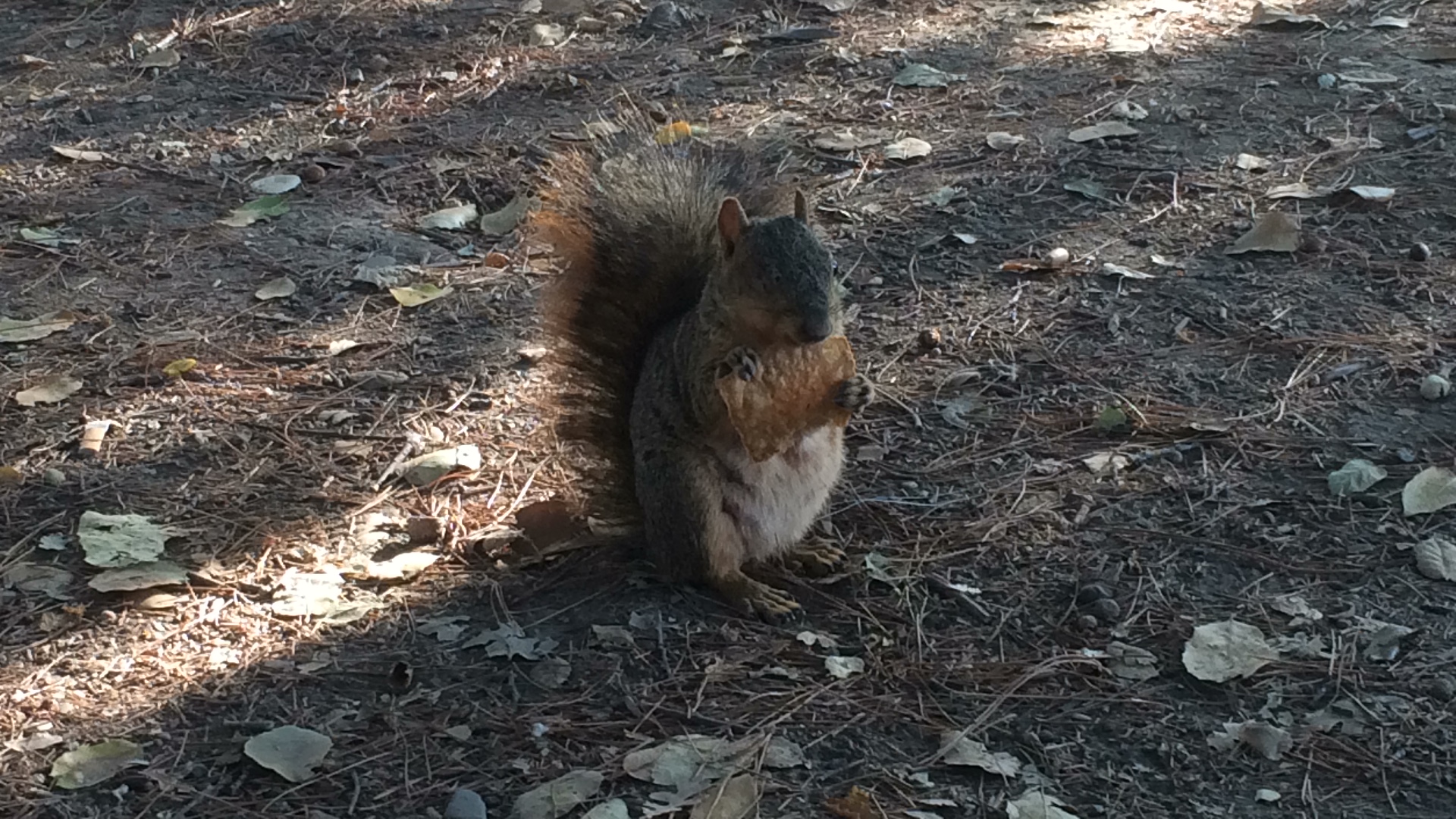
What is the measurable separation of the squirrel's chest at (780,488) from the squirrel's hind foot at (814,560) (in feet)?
0.30

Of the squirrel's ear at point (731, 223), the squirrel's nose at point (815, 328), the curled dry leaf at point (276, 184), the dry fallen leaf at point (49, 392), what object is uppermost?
the squirrel's ear at point (731, 223)

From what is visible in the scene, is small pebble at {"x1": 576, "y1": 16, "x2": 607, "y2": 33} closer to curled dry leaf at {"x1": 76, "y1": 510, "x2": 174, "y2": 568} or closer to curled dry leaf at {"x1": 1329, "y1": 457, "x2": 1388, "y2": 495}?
curled dry leaf at {"x1": 76, "y1": 510, "x2": 174, "y2": 568}

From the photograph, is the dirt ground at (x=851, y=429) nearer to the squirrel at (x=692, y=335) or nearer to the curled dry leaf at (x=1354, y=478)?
the curled dry leaf at (x=1354, y=478)

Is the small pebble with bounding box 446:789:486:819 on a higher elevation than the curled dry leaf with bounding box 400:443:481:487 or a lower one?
higher

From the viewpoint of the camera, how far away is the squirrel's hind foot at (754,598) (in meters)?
2.54

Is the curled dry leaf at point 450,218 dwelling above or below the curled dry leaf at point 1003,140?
above

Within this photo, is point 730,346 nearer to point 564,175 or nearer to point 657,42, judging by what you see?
point 564,175

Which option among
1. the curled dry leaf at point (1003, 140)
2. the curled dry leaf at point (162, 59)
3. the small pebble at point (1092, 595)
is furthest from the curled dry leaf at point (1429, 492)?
the curled dry leaf at point (162, 59)

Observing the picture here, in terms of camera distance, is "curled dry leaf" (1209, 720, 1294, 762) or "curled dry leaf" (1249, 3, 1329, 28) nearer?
"curled dry leaf" (1209, 720, 1294, 762)

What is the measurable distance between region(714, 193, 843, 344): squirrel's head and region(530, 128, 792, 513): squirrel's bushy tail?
21cm

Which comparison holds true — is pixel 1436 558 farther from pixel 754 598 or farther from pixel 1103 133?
pixel 1103 133

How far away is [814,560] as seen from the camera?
2.69 metres

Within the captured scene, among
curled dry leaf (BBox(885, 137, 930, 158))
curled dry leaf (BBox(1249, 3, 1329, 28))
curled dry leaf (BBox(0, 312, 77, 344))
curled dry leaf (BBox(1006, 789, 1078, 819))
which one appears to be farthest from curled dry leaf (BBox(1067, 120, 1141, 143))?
curled dry leaf (BBox(0, 312, 77, 344))

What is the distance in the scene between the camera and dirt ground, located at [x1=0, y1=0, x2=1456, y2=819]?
2238mm
